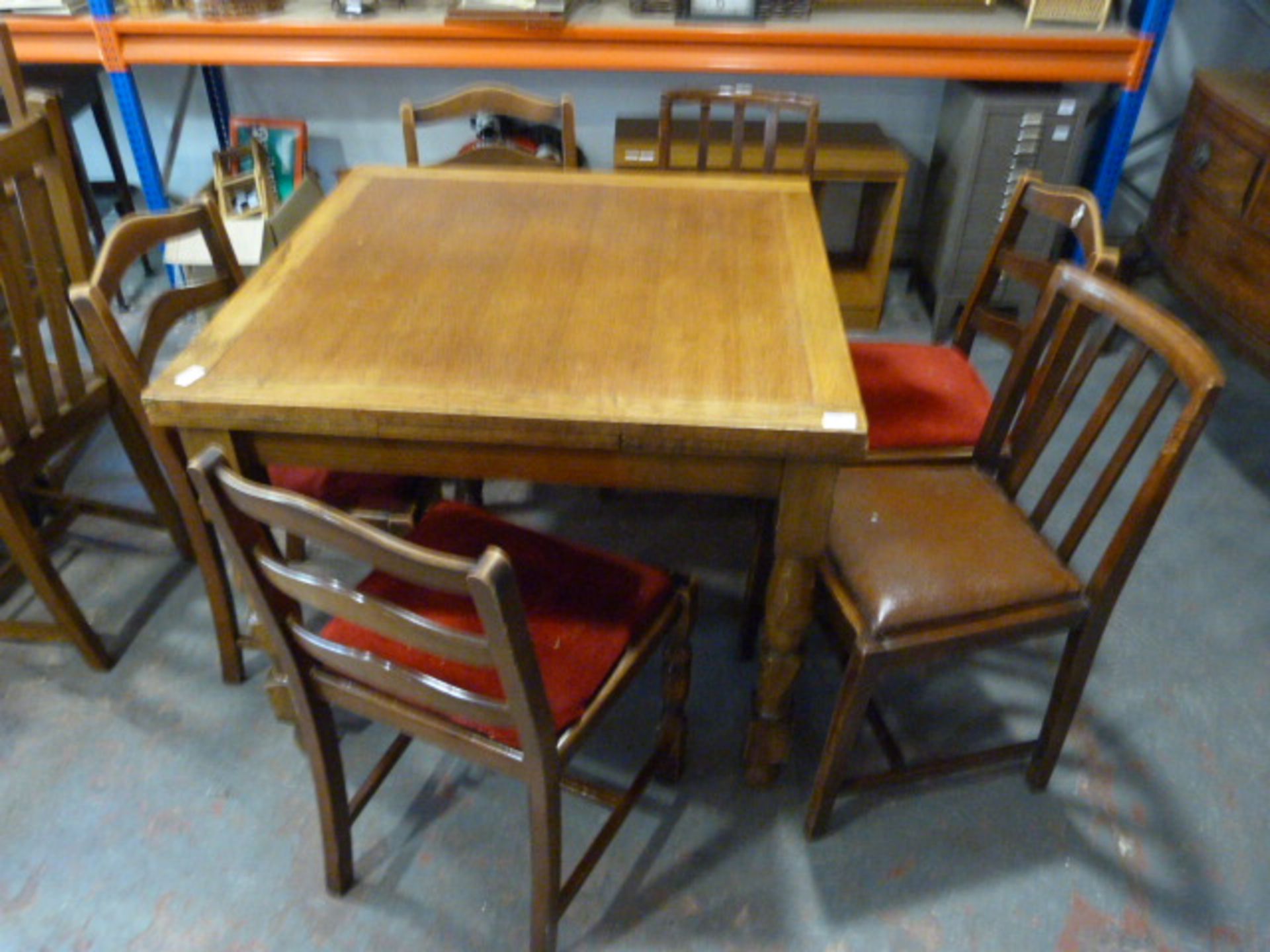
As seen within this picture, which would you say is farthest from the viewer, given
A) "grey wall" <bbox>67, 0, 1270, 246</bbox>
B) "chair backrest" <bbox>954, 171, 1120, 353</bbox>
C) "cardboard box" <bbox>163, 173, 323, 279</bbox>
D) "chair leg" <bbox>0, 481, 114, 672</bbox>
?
"grey wall" <bbox>67, 0, 1270, 246</bbox>

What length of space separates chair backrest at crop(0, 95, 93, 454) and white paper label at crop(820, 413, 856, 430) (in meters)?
1.35

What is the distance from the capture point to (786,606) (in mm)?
1319

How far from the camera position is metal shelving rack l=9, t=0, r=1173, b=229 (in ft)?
7.97

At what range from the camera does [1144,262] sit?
3.15 metres

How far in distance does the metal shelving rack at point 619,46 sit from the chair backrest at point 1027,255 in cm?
93

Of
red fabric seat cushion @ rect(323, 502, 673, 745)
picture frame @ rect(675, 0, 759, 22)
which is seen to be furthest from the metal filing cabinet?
red fabric seat cushion @ rect(323, 502, 673, 745)

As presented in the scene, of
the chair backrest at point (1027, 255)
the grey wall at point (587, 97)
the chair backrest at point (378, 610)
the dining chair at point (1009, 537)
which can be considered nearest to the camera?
the chair backrest at point (378, 610)

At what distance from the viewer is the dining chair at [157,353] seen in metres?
1.35

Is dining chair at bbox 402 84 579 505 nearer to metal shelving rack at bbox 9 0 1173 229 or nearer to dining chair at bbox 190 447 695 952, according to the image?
metal shelving rack at bbox 9 0 1173 229

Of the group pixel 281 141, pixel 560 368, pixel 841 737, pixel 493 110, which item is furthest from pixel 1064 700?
pixel 281 141

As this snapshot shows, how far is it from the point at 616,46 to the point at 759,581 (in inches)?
61.7

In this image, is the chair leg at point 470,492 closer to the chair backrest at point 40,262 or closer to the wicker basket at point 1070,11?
the chair backrest at point 40,262

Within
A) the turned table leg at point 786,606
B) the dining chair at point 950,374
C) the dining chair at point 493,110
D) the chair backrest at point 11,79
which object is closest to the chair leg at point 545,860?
the turned table leg at point 786,606

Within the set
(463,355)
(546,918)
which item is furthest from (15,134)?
(546,918)
